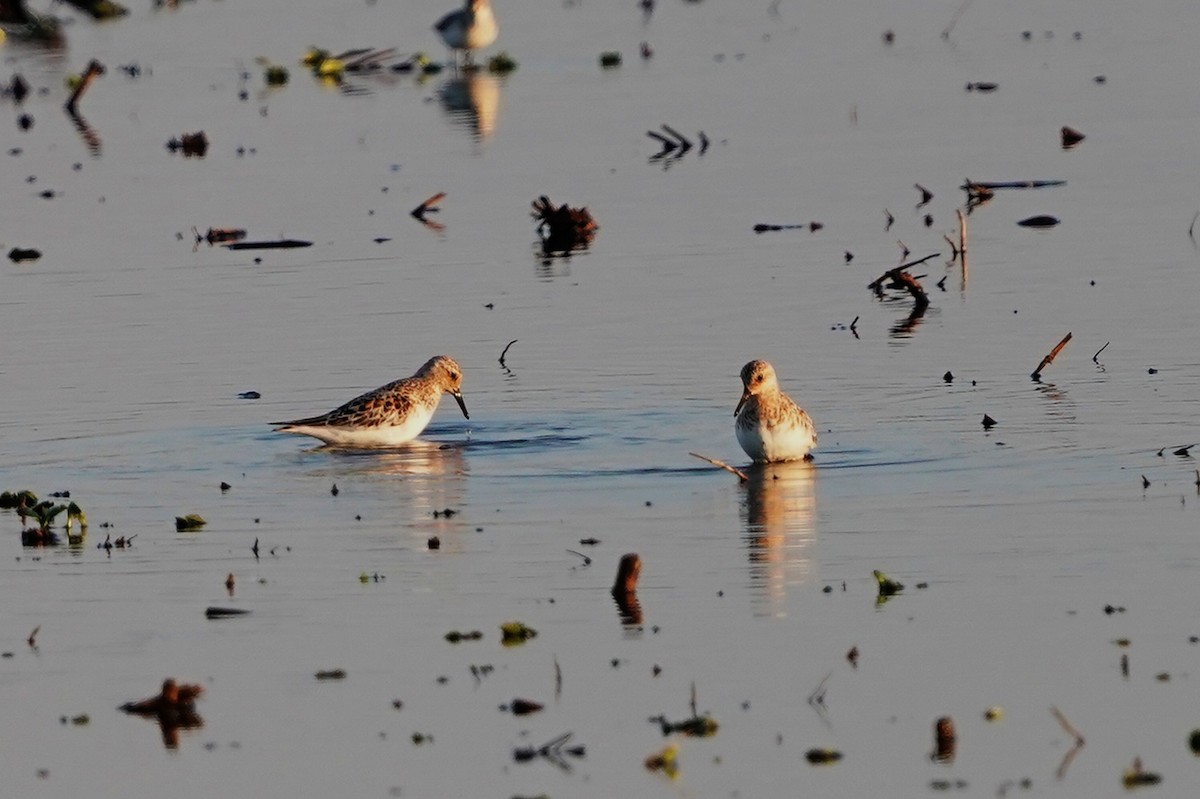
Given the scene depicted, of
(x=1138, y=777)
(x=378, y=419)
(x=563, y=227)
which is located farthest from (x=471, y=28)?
(x=1138, y=777)

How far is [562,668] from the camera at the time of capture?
11.1 meters

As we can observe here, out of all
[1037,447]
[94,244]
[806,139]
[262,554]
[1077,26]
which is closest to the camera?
[262,554]

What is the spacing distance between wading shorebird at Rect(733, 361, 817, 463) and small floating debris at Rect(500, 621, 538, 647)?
4.53 m

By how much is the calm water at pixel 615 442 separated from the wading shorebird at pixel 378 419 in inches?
6.7

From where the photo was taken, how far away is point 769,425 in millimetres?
15867

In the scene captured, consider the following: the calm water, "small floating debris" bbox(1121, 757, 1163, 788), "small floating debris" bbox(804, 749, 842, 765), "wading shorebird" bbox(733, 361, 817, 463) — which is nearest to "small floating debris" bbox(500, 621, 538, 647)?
the calm water

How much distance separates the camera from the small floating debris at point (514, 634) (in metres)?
11.6

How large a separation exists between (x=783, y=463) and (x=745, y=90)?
2163cm

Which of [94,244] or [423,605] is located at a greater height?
[94,244]

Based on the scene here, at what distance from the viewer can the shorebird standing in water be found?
137 feet

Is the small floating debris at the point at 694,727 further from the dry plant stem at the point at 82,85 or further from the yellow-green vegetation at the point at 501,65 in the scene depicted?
the yellow-green vegetation at the point at 501,65

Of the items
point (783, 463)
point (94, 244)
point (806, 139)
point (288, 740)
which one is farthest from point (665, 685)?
point (806, 139)

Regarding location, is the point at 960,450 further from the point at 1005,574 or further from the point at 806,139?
the point at 806,139

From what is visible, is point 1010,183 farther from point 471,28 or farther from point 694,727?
point 694,727
